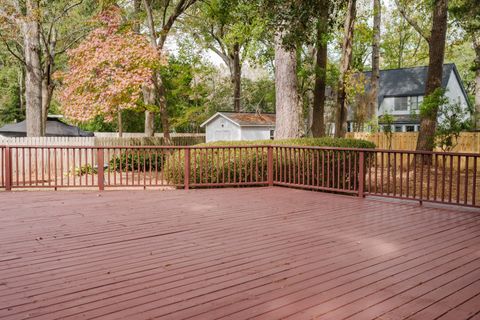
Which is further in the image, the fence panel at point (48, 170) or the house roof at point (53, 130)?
the house roof at point (53, 130)

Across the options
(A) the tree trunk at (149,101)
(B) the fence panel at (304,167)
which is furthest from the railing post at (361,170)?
(A) the tree trunk at (149,101)

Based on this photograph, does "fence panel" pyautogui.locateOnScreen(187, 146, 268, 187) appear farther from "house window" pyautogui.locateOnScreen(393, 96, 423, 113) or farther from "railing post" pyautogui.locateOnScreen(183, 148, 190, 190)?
"house window" pyautogui.locateOnScreen(393, 96, 423, 113)

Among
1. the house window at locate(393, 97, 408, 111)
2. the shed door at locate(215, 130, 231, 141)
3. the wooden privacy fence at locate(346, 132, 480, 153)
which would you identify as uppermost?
the house window at locate(393, 97, 408, 111)

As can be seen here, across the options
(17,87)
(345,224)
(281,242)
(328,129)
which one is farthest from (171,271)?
(17,87)

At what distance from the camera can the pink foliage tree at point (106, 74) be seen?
43.2 ft

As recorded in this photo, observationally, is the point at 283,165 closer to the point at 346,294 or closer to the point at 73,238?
the point at 73,238

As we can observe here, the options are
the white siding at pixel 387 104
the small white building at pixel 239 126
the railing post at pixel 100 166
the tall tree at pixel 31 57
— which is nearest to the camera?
the railing post at pixel 100 166

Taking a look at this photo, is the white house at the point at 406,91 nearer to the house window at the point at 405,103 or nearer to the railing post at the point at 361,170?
the house window at the point at 405,103

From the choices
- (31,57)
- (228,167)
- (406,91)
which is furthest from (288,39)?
(406,91)

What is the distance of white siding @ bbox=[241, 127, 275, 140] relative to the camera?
22.7 meters

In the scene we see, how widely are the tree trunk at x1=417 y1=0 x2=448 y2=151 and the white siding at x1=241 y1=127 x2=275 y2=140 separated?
10330 millimetres

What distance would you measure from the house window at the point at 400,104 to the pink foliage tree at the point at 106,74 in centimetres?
2197

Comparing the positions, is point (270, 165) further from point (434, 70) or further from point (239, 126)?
point (239, 126)

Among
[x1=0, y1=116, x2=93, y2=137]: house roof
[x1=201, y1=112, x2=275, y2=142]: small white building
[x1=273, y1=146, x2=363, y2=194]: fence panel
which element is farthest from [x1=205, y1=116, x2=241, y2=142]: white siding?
[x1=273, y1=146, x2=363, y2=194]: fence panel
